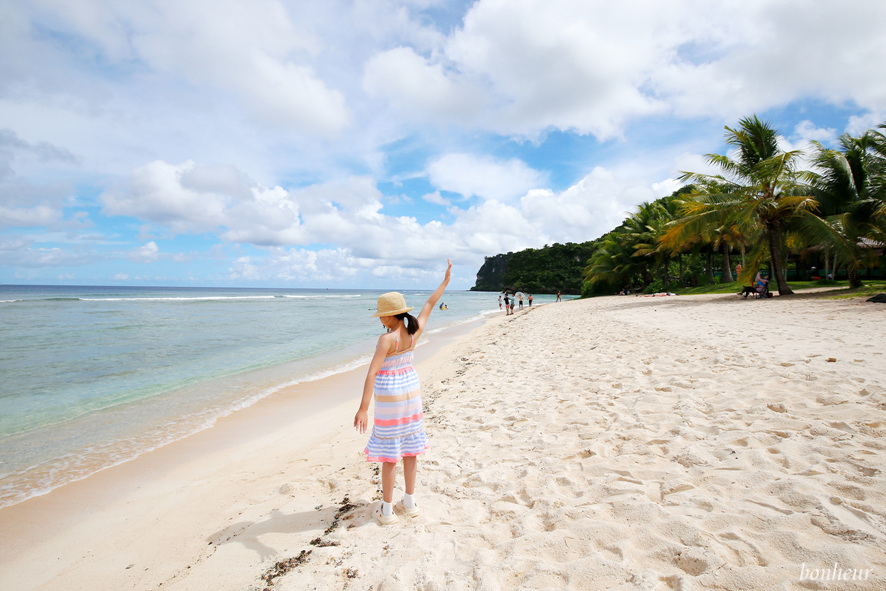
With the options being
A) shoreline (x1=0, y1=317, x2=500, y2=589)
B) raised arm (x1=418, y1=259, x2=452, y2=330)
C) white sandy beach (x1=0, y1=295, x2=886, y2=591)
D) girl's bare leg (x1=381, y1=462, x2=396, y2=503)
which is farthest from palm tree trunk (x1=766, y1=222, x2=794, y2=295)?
girl's bare leg (x1=381, y1=462, x2=396, y2=503)

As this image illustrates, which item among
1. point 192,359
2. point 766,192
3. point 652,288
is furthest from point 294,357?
point 652,288

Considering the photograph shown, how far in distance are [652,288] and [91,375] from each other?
1274 inches

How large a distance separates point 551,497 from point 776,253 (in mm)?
18101

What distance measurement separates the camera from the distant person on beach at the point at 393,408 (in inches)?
110

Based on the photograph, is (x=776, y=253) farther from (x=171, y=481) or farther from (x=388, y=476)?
(x=171, y=481)

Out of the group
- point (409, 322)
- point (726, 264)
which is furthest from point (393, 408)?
point (726, 264)

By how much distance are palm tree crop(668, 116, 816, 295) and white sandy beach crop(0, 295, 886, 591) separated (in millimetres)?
11638

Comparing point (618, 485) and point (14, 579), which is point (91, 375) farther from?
point (618, 485)

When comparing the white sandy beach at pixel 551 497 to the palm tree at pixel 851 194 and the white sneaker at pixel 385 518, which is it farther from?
the palm tree at pixel 851 194

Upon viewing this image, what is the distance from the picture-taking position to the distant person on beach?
2805 millimetres

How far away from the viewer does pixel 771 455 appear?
9.61 feet

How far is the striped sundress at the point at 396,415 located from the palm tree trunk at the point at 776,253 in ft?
60.0

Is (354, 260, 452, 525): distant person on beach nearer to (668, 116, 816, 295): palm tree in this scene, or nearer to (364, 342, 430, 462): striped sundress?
(364, 342, 430, 462): striped sundress

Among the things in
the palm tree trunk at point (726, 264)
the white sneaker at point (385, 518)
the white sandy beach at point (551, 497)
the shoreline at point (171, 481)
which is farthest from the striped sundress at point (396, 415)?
the palm tree trunk at point (726, 264)
